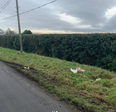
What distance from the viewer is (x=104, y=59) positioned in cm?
928

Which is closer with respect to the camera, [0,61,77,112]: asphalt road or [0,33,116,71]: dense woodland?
[0,61,77,112]: asphalt road

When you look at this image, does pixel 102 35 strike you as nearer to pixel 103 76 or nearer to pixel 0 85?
pixel 103 76

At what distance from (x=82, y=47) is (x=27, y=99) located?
7223 mm

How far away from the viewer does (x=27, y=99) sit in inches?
171

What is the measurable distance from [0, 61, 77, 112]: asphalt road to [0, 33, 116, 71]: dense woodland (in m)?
5.61

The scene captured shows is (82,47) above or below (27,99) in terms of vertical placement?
above

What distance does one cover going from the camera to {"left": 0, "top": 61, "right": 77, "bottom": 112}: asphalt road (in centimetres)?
378

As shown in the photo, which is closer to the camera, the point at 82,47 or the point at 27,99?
the point at 27,99

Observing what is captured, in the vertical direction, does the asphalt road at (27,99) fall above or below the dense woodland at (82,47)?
below

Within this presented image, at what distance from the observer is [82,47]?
35.0ft

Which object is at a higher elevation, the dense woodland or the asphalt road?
the dense woodland

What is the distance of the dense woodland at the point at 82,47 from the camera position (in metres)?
9.05

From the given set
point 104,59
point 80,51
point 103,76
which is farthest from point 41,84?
point 80,51

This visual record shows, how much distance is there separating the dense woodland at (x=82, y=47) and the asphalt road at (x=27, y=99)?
5.61 meters
